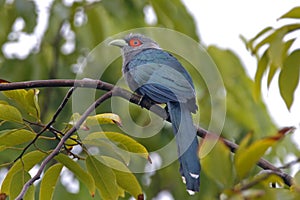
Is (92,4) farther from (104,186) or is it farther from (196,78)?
(104,186)

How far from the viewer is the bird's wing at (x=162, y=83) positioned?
3260 millimetres

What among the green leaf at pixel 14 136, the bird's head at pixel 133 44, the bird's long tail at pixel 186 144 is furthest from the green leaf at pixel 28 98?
the bird's head at pixel 133 44

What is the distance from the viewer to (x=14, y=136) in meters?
2.22

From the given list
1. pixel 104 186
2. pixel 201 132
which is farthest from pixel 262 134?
pixel 104 186

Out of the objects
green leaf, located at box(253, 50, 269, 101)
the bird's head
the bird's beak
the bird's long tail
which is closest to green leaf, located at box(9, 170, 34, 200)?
the bird's long tail

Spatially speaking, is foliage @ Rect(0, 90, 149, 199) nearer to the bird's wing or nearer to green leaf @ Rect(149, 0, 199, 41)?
the bird's wing

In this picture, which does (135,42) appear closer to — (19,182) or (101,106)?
(101,106)

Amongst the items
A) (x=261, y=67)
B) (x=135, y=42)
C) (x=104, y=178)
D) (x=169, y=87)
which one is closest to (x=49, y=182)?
(x=104, y=178)

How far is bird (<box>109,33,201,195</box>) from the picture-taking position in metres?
2.58

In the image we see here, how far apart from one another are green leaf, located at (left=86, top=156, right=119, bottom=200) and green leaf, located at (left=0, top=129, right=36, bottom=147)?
9.1 inches

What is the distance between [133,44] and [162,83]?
0.96 metres

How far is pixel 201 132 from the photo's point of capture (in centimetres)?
247

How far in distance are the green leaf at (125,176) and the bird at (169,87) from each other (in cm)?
23

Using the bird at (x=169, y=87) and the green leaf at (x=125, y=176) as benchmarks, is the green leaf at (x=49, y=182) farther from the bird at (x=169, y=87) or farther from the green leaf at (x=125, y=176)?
the bird at (x=169, y=87)
